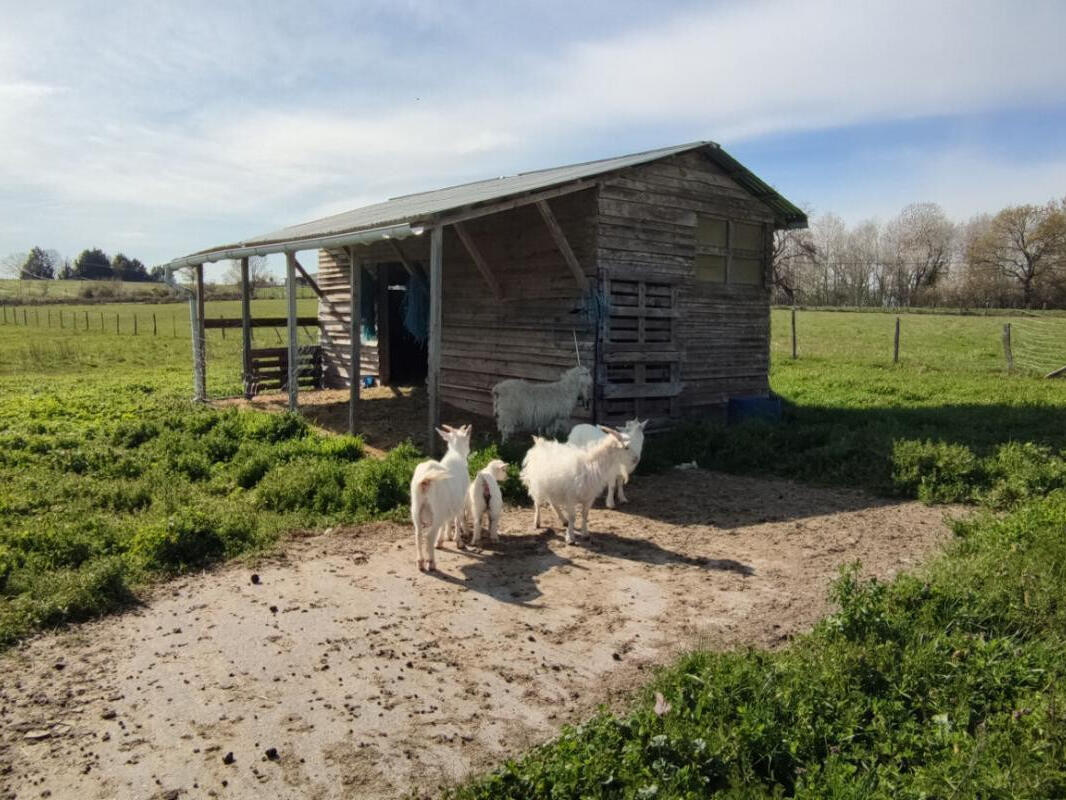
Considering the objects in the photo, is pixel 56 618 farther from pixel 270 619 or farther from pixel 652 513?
pixel 652 513

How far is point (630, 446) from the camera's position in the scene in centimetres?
876

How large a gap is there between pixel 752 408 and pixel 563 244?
5.26 m

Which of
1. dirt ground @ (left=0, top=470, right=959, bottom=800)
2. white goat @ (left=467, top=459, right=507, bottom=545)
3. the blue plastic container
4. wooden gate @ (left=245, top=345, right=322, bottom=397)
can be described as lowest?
dirt ground @ (left=0, top=470, right=959, bottom=800)

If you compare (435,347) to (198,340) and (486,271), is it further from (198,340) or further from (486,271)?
(198,340)

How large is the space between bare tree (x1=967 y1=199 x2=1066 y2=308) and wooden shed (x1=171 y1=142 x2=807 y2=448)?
158 ft

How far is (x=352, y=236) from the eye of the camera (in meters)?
10.9

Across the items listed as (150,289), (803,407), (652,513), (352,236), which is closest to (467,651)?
(652,513)

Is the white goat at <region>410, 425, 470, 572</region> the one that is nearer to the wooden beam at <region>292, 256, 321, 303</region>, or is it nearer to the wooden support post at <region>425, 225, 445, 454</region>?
the wooden support post at <region>425, 225, 445, 454</region>

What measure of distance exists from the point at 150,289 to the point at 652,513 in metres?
74.2

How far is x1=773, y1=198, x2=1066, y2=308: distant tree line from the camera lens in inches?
2056

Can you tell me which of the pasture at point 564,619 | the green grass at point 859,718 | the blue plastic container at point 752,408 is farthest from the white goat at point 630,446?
the blue plastic container at point 752,408

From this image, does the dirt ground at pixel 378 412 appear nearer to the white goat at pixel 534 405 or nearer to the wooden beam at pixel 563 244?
the white goat at pixel 534 405

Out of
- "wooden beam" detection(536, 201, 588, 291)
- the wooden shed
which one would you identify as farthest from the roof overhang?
"wooden beam" detection(536, 201, 588, 291)

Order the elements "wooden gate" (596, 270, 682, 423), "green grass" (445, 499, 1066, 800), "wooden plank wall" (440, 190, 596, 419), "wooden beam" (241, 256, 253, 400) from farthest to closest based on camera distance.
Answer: "wooden beam" (241, 256, 253, 400) < "wooden plank wall" (440, 190, 596, 419) < "wooden gate" (596, 270, 682, 423) < "green grass" (445, 499, 1066, 800)
